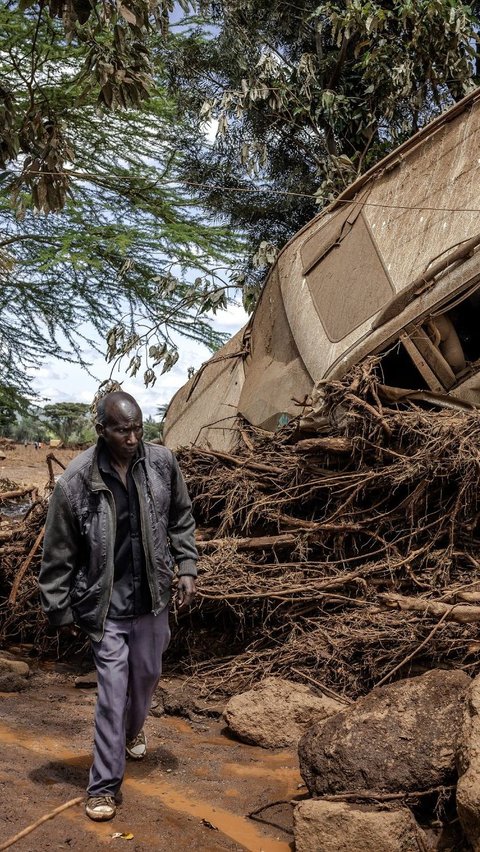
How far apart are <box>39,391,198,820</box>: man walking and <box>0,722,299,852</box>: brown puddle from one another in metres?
0.29

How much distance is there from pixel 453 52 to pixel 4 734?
9.34m

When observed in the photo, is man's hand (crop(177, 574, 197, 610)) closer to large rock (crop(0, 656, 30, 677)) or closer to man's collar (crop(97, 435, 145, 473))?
man's collar (crop(97, 435, 145, 473))

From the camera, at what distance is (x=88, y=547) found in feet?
11.7

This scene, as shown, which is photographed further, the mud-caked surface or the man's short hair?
the man's short hair

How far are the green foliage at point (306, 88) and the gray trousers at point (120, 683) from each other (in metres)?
6.44

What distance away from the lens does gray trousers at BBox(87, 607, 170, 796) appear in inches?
135

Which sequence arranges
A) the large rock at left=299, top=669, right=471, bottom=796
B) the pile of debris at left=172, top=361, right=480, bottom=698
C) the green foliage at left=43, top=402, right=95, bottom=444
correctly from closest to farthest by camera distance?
1. the large rock at left=299, top=669, right=471, bottom=796
2. the pile of debris at left=172, top=361, right=480, bottom=698
3. the green foliage at left=43, top=402, right=95, bottom=444

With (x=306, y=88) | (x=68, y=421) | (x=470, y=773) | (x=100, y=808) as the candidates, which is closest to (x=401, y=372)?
(x=470, y=773)

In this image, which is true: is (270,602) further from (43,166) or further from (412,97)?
(412,97)

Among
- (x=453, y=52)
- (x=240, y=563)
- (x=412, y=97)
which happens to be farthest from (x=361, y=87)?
(x=240, y=563)

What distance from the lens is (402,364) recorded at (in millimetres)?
6289

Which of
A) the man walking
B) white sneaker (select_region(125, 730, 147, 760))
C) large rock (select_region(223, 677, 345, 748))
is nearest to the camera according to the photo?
the man walking

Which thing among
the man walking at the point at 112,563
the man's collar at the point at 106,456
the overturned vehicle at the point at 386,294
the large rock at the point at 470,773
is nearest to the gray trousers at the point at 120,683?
the man walking at the point at 112,563

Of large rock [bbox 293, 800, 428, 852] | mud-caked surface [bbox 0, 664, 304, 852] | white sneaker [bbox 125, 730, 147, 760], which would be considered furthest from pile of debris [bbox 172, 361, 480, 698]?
large rock [bbox 293, 800, 428, 852]
